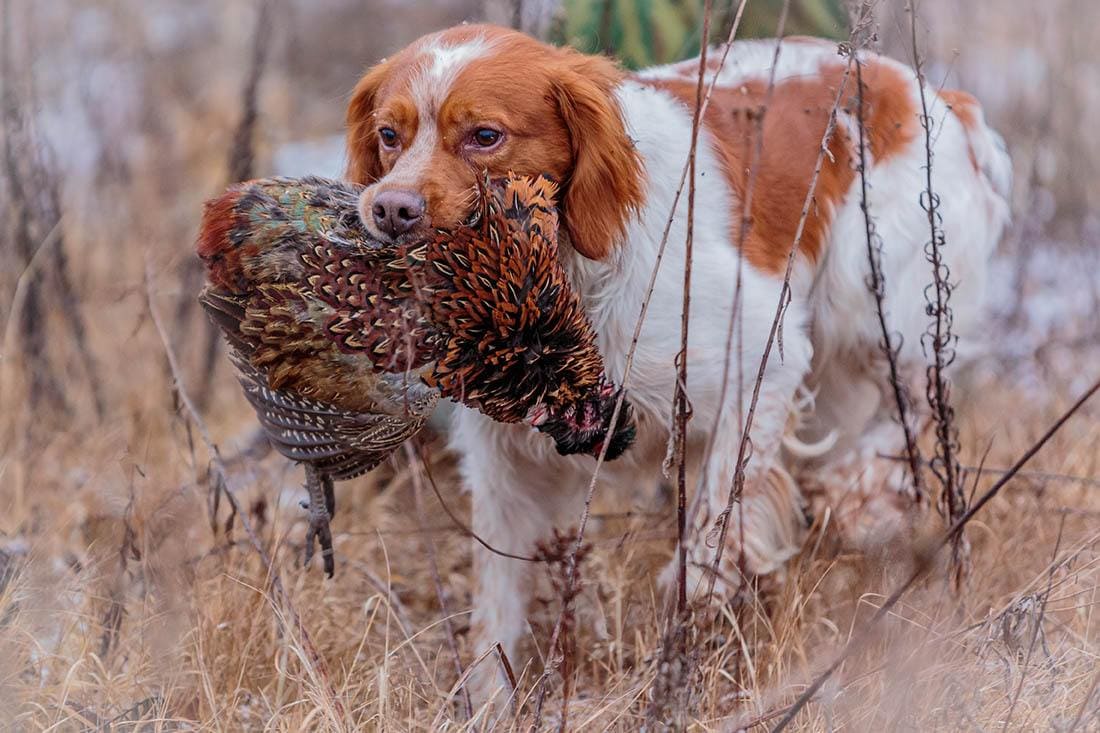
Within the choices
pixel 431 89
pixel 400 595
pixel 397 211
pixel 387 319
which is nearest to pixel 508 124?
pixel 431 89

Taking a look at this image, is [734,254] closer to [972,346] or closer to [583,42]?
[583,42]

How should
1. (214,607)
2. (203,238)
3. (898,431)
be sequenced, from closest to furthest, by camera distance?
(203,238) < (214,607) < (898,431)

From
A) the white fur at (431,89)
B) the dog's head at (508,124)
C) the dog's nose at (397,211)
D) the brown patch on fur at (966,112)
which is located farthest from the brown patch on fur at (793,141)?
the dog's nose at (397,211)

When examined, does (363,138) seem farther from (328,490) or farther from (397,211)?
(328,490)

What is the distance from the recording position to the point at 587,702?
2.55 meters

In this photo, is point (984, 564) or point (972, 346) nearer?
point (984, 564)

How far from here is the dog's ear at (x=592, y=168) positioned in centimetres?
256

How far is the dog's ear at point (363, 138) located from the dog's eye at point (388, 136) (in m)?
0.21

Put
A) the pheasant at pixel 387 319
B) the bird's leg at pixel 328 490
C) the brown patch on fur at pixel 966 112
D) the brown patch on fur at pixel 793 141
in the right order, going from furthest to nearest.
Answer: the brown patch on fur at pixel 966 112
the brown patch on fur at pixel 793 141
the bird's leg at pixel 328 490
the pheasant at pixel 387 319

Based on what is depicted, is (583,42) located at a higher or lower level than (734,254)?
higher

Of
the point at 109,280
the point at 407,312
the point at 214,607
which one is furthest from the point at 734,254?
the point at 109,280

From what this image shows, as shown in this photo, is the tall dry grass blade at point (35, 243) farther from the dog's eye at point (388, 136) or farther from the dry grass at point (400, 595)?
the dog's eye at point (388, 136)

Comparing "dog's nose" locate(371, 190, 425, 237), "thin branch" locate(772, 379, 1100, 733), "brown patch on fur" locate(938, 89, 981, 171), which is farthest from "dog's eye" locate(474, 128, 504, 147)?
"brown patch on fur" locate(938, 89, 981, 171)

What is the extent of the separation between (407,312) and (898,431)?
1993mm
